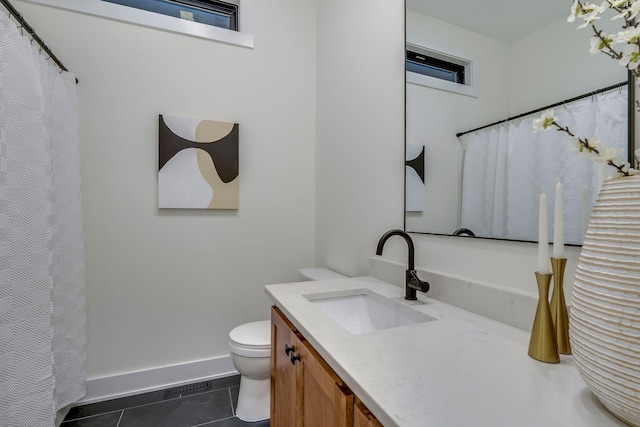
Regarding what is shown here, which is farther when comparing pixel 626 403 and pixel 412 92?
pixel 412 92

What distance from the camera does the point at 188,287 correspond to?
6.93ft

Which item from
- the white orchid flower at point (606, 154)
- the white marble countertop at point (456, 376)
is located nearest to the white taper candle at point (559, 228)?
→ the white orchid flower at point (606, 154)

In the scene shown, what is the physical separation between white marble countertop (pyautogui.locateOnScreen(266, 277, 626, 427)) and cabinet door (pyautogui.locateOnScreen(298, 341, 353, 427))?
0.14 ft

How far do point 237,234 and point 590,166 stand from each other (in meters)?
1.95

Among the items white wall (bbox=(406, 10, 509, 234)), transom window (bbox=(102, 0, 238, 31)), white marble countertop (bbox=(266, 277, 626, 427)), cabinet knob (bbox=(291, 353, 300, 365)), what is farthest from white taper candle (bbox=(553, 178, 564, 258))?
transom window (bbox=(102, 0, 238, 31))

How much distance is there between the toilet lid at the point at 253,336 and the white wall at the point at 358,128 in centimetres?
61

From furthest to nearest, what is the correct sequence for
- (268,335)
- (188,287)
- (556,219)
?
(188,287), (268,335), (556,219)

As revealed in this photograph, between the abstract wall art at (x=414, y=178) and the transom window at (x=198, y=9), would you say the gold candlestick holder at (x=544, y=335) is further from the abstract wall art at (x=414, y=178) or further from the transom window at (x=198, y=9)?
the transom window at (x=198, y=9)

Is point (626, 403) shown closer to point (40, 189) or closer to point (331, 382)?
point (331, 382)

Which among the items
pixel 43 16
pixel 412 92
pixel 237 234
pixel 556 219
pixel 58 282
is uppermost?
pixel 43 16

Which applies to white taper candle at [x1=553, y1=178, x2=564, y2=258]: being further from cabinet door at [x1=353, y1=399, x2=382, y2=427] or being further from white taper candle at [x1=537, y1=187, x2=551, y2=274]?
cabinet door at [x1=353, y1=399, x2=382, y2=427]

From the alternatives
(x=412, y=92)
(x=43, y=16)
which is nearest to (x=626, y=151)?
(x=412, y=92)

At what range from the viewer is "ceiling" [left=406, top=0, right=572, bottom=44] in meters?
0.92

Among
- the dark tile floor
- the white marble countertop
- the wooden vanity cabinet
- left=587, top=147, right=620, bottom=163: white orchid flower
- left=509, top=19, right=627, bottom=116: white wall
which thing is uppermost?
left=509, top=19, right=627, bottom=116: white wall
